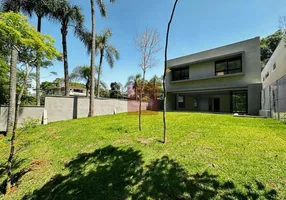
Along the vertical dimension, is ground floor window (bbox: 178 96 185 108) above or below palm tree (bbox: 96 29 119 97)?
below

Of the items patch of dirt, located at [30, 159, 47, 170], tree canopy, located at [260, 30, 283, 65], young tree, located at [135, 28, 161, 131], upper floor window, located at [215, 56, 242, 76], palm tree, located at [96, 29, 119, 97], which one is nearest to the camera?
patch of dirt, located at [30, 159, 47, 170]

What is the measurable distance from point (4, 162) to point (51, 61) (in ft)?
13.6

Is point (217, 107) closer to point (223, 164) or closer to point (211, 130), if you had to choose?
point (211, 130)

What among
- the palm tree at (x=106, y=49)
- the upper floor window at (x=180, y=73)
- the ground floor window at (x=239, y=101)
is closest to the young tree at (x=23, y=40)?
the palm tree at (x=106, y=49)

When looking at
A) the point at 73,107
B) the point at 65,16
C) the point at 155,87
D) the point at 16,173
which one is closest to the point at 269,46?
the point at 155,87

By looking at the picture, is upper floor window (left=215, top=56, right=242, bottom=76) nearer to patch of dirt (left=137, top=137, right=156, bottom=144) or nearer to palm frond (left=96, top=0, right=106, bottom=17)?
palm frond (left=96, top=0, right=106, bottom=17)

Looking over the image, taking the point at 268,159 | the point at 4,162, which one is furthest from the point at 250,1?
the point at 4,162

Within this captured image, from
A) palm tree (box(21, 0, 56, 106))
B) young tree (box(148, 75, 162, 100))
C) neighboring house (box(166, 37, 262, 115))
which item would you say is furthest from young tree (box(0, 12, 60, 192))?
young tree (box(148, 75, 162, 100))

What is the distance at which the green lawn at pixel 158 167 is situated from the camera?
319 cm

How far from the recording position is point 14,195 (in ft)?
13.1

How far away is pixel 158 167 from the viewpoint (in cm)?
401

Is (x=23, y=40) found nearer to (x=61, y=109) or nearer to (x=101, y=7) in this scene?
(x=61, y=109)

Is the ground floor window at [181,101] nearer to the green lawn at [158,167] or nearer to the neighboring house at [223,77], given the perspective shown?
the neighboring house at [223,77]

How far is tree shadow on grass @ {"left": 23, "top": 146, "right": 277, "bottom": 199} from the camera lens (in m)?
3.05
